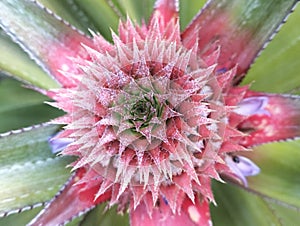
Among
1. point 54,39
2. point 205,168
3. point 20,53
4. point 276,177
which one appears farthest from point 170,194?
point 20,53

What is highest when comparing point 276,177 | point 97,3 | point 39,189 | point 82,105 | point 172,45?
point 97,3

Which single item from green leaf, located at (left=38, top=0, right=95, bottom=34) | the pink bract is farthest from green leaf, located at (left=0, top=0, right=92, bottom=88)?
green leaf, located at (left=38, top=0, right=95, bottom=34)

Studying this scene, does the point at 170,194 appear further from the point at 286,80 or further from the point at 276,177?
the point at 286,80

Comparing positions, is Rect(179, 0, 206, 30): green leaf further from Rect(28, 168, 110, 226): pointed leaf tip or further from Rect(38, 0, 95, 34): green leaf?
Rect(28, 168, 110, 226): pointed leaf tip

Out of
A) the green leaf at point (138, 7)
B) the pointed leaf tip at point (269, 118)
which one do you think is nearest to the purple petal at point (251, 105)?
the pointed leaf tip at point (269, 118)

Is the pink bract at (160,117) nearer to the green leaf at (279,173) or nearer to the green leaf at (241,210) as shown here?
the green leaf at (279,173)

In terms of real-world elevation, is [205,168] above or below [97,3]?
below

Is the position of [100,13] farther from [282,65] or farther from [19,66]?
[282,65]

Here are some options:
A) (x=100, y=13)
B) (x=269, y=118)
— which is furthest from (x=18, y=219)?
(x=269, y=118)
